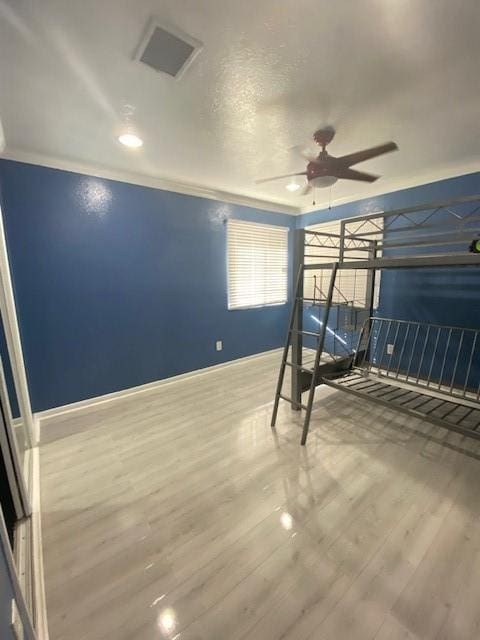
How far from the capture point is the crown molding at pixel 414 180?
9.04ft

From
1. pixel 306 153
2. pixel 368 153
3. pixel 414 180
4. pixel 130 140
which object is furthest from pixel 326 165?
pixel 414 180

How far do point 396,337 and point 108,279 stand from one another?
3503 mm

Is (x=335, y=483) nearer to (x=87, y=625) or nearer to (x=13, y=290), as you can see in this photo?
(x=87, y=625)

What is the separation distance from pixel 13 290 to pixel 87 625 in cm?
240

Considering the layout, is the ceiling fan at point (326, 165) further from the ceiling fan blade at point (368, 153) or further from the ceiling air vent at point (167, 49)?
the ceiling air vent at point (167, 49)

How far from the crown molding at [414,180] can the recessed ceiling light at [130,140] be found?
9.05ft

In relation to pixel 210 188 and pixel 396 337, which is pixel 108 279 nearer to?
pixel 210 188

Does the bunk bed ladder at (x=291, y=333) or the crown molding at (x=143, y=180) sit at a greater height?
the crown molding at (x=143, y=180)

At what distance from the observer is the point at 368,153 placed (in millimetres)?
1797

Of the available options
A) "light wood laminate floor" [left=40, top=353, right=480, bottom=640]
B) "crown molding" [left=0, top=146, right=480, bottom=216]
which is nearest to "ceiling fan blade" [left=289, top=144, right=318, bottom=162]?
"crown molding" [left=0, top=146, right=480, bottom=216]

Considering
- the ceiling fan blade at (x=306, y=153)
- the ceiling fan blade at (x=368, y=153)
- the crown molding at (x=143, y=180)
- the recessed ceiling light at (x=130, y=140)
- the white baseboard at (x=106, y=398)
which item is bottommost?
the white baseboard at (x=106, y=398)

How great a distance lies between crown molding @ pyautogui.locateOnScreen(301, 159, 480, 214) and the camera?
275 cm

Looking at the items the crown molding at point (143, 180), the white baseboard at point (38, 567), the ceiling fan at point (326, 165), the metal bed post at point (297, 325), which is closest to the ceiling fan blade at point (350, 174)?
the ceiling fan at point (326, 165)

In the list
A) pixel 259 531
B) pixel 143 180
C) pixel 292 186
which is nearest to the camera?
pixel 259 531
